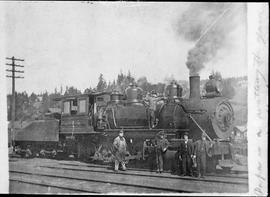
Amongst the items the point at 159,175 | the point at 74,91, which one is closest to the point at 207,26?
the point at 159,175

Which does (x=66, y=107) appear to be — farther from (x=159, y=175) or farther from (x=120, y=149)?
(x=159, y=175)

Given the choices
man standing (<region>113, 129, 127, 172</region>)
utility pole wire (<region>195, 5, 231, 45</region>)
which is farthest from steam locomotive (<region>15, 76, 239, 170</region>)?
utility pole wire (<region>195, 5, 231, 45</region>)

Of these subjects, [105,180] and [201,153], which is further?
[105,180]

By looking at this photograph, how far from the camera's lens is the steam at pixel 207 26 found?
618cm

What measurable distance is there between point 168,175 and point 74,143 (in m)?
2.33

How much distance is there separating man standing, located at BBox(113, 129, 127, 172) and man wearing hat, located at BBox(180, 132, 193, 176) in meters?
1.08

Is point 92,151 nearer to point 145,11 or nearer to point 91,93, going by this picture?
point 91,93

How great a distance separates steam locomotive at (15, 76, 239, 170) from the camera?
6.48 m

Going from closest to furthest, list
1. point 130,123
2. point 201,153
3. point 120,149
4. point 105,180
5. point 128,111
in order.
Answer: point 201,153, point 105,180, point 120,149, point 130,123, point 128,111

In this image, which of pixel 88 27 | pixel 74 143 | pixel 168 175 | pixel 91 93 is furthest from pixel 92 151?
pixel 88 27

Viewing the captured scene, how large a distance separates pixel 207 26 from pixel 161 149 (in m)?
2.26

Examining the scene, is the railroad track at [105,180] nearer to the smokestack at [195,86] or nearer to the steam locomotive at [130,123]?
the steam locomotive at [130,123]

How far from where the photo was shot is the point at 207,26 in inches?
247

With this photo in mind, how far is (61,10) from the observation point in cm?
669
